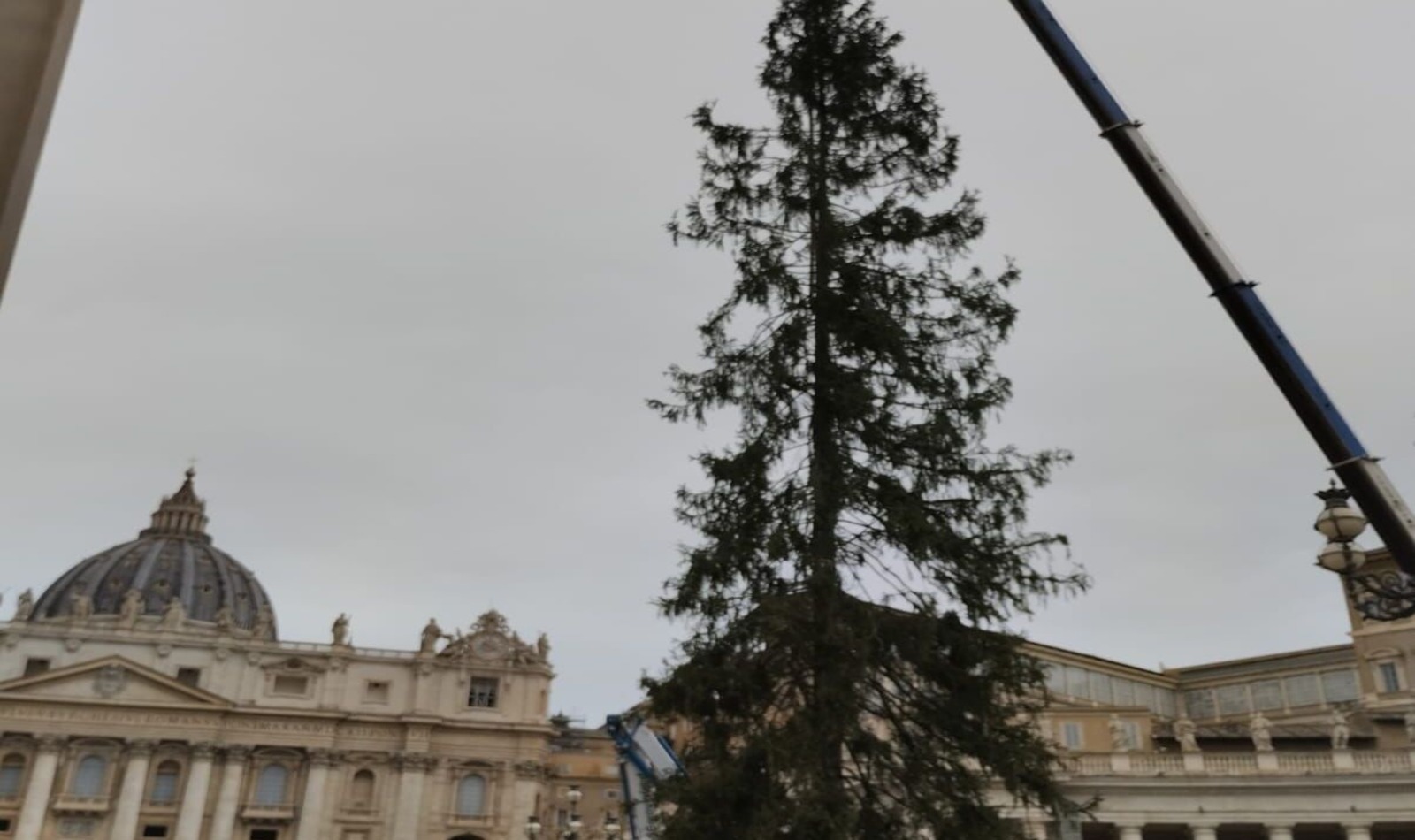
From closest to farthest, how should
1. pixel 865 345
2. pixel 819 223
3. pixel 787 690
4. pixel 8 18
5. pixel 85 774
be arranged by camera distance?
1. pixel 8 18
2. pixel 787 690
3. pixel 865 345
4. pixel 819 223
5. pixel 85 774

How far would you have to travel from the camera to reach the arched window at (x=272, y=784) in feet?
220

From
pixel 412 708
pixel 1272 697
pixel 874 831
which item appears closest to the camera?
pixel 874 831

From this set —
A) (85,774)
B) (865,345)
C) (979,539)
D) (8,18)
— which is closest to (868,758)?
(979,539)

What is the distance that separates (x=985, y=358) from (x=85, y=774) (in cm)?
6744

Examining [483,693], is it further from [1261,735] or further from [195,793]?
[1261,735]

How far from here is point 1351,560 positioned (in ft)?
27.8

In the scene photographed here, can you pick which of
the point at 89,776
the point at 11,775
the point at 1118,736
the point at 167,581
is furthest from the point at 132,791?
the point at 1118,736

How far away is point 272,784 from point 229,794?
2686mm

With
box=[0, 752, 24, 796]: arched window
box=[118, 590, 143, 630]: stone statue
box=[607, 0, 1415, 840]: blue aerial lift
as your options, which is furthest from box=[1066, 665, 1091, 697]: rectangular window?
box=[0, 752, 24, 796]: arched window

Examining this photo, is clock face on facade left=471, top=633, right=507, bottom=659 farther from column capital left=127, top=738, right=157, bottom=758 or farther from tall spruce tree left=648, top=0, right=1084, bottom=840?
tall spruce tree left=648, top=0, right=1084, bottom=840

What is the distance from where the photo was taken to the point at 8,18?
10.2 ft

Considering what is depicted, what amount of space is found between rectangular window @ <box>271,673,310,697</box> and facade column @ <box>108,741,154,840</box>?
7.66m

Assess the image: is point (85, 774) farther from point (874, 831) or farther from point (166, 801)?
point (874, 831)

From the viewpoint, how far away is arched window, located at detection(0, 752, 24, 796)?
63.9 metres
